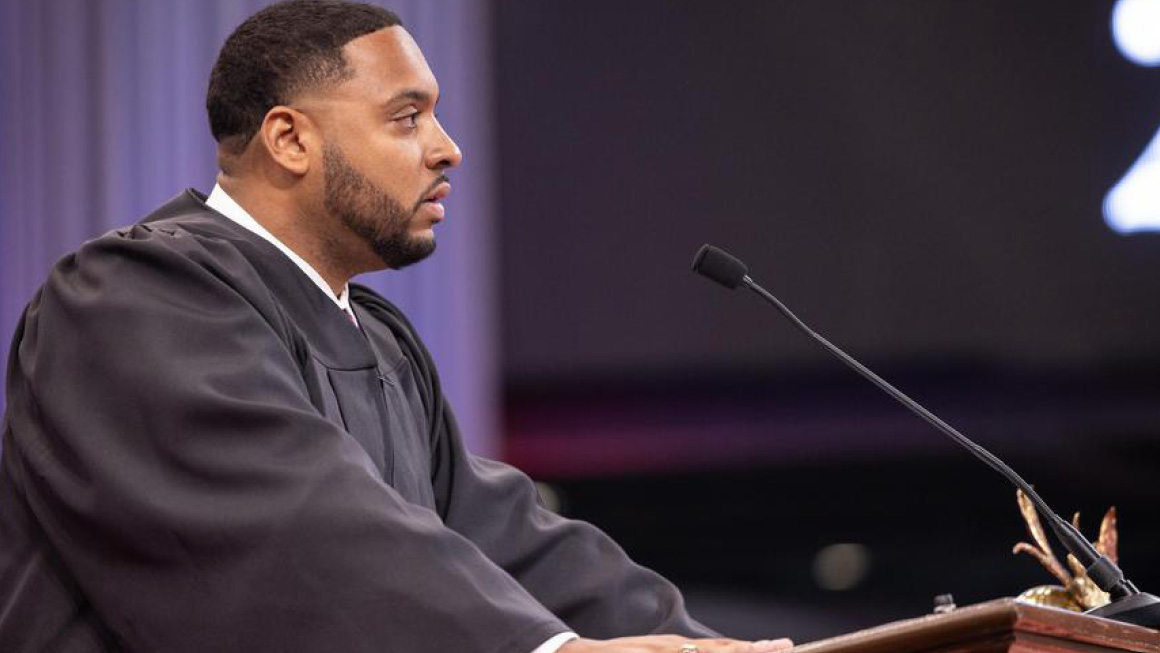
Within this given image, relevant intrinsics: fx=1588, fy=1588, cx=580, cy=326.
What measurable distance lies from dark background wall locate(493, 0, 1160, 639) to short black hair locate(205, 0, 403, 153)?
238cm

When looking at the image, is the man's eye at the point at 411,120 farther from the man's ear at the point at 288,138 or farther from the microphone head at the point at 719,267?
the microphone head at the point at 719,267

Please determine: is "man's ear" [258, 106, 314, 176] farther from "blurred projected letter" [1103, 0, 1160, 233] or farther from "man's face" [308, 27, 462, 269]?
"blurred projected letter" [1103, 0, 1160, 233]

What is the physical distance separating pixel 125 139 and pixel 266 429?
279cm

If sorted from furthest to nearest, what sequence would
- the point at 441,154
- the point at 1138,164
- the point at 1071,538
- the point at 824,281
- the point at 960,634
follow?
the point at 824,281
the point at 1138,164
the point at 441,154
the point at 1071,538
the point at 960,634

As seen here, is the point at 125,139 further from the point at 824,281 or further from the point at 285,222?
the point at 285,222

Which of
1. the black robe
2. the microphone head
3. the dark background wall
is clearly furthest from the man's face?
the dark background wall

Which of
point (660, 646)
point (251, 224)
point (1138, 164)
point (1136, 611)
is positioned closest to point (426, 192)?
point (251, 224)

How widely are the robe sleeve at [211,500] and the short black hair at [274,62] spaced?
0.47 meters

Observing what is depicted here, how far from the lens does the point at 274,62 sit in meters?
2.35

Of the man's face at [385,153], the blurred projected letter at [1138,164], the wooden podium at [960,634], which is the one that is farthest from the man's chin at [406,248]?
the blurred projected letter at [1138,164]

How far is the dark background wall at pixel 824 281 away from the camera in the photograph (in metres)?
4.67

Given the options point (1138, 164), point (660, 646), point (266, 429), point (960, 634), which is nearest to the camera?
point (960, 634)

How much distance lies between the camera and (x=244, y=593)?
1716 mm

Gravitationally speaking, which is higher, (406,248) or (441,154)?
(441,154)
